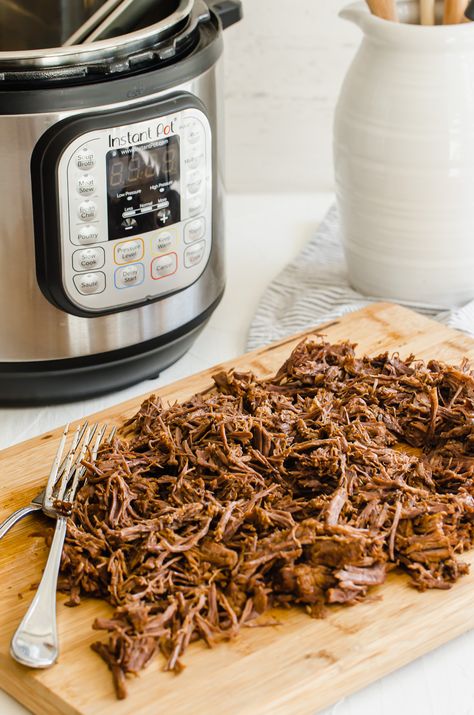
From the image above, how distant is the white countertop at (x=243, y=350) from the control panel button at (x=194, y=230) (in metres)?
0.27

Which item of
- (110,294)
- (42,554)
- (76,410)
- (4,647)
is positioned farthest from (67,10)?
(4,647)

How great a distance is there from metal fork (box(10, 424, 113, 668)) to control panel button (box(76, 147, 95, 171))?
0.38 m

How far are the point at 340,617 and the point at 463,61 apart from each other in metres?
1.08

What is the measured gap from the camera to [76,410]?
5.55ft

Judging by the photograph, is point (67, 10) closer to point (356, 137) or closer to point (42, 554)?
point (356, 137)

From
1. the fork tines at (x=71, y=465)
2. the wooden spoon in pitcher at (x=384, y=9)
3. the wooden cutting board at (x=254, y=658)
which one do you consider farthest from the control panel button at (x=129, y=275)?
the wooden spoon in pitcher at (x=384, y=9)

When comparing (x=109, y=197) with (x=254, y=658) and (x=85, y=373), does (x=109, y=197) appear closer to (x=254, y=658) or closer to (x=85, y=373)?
(x=85, y=373)

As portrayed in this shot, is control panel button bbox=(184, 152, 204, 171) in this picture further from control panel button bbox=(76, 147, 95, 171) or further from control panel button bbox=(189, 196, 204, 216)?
control panel button bbox=(76, 147, 95, 171)

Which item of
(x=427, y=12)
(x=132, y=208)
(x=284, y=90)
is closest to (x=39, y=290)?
(x=132, y=208)

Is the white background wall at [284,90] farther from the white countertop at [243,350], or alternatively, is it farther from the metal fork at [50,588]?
the metal fork at [50,588]

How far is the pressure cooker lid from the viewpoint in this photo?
4.63ft

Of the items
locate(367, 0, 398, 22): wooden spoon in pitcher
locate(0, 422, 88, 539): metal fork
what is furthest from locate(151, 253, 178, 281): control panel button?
locate(367, 0, 398, 22): wooden spoon in pitcher

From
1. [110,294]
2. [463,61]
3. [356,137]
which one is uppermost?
[463,61]

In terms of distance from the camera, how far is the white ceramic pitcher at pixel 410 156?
181cm
